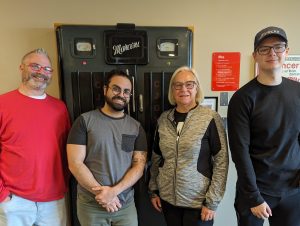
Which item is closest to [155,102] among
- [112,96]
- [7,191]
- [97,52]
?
[112,96]

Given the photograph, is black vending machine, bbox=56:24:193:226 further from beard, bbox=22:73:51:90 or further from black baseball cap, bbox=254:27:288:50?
black baseball cap, bbox=254:27:288:50

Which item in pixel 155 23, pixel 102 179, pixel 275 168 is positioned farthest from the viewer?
pixel 155 23

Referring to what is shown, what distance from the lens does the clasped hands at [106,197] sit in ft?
4.29

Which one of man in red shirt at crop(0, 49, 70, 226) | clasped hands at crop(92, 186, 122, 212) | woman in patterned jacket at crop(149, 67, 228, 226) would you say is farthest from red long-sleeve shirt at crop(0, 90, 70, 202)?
woman in patterned jacket at crop(149, 67, 228, 226)

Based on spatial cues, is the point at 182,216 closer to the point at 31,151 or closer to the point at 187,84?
the point at 187,84

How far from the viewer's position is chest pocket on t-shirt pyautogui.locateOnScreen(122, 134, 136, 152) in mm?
1395

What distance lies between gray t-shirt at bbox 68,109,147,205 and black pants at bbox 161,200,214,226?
0.80 ft

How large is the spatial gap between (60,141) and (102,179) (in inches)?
15.0

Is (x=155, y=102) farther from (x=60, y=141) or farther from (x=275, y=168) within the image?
(x=275, y=168)

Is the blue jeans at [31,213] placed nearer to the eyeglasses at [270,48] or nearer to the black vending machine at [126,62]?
the black vending machine at [126,62]

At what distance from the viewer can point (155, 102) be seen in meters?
1.65

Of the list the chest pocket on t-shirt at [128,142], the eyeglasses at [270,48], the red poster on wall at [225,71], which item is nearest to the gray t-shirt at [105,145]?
the chest pocket on t-shirt at [128,142]

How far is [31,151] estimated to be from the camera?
1397 millimetres

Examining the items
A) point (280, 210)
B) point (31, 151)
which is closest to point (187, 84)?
point (280, 210)
